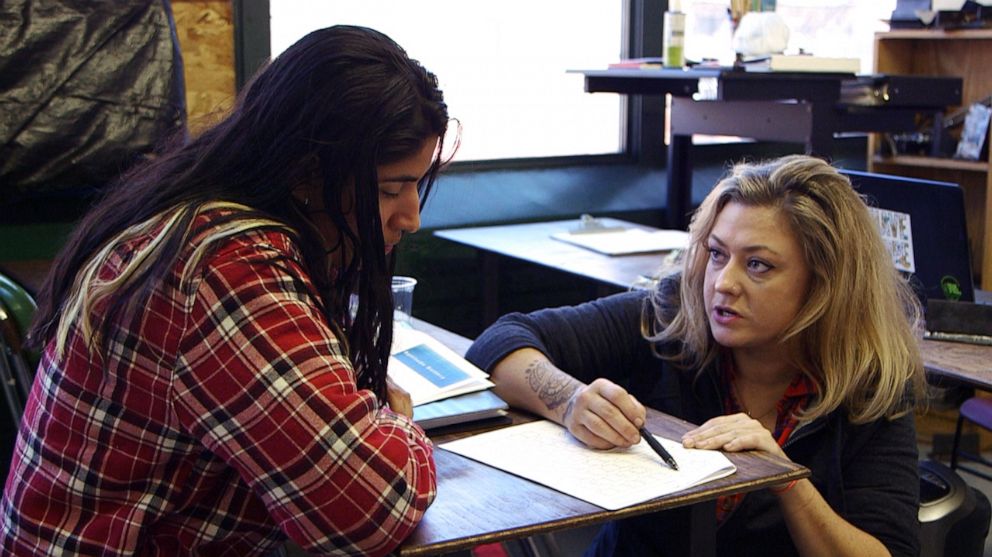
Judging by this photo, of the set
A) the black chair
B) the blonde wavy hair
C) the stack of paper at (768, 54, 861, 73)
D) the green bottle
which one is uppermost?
the green bottle

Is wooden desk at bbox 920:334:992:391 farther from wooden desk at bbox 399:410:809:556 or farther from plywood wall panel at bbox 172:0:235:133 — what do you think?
plywood wall panel at bbox 172:0:235:133

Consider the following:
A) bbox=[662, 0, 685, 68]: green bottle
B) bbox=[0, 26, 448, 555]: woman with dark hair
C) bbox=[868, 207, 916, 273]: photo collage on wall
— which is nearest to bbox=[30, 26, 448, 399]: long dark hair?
bbox=[0, 26, 448, 555]: woman with dark hair

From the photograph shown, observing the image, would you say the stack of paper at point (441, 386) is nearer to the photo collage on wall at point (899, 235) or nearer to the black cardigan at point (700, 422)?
the black cardigan at point (700, 422)

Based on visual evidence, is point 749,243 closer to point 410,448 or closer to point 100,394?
point 410,448

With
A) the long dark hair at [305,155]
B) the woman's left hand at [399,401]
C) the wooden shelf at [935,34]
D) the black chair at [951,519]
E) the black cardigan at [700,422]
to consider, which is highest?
the wooden shelf at [935,34]

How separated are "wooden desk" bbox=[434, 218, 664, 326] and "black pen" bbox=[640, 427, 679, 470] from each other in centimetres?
126

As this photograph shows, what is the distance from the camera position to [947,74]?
4203 millimetres

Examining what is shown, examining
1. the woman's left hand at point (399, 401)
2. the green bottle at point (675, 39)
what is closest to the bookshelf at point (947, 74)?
the green bottle at point (675, 39)

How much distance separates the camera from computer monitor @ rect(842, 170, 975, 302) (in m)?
2.29

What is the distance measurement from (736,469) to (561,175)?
8.72 ft

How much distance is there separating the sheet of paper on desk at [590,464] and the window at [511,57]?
2.21m

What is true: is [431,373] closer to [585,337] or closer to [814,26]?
[585,337]

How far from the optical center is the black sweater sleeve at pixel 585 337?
6.23ft

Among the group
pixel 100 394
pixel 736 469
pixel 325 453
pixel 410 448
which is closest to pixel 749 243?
pixel 736 469
